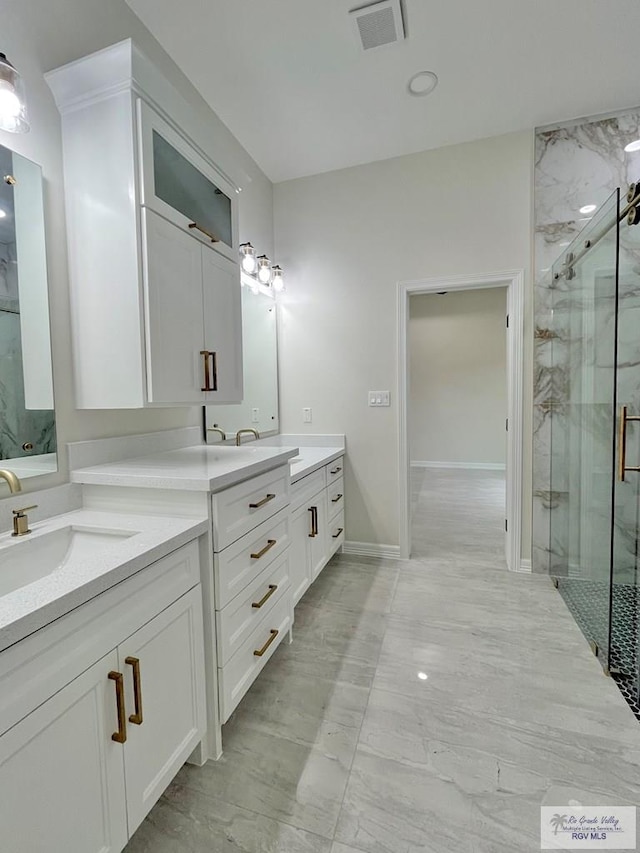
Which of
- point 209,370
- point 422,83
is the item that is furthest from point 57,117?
point 422,83

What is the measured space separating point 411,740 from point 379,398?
2.01m

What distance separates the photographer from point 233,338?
1.91 meters

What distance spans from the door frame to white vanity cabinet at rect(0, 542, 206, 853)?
6.45 feet

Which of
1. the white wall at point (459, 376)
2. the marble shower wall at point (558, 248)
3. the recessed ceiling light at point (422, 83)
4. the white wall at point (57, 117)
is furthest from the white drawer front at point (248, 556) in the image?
the white wall at point (459, 376)

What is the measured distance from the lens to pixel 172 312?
4.86 ft

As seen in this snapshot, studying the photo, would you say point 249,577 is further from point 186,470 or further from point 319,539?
point 319,539

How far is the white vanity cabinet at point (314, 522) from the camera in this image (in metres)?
2.06

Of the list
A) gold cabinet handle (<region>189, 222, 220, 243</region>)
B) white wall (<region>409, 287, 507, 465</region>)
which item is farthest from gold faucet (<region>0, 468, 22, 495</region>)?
white wall (<region>409, 287, 507, 465</region>)

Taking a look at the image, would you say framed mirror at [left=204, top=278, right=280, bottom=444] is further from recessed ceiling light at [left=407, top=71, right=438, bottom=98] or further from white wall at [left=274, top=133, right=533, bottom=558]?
recessed ceiling light at [left=407, top=71, right=438, bottom=98]

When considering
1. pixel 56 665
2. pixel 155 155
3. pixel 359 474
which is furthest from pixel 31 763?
pixel 359 474

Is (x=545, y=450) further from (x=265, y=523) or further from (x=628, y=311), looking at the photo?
(x=265, y=523)

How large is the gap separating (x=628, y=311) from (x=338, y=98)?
2026 millimetres

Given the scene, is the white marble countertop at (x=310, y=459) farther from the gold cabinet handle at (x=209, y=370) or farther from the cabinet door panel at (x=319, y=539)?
→ the gold cabinet handle at (x=209, y=370)

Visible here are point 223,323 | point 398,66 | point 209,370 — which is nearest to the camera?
point 209,370
